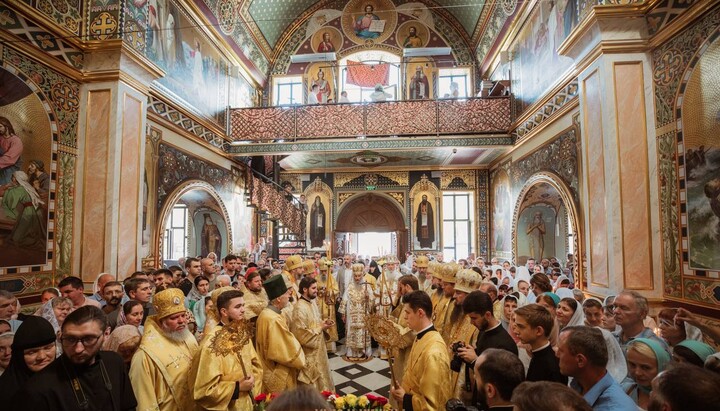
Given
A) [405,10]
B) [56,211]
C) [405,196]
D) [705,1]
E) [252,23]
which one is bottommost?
[56,211]

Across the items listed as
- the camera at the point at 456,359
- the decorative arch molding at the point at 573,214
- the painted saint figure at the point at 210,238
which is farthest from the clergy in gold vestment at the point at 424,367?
the painted saint figure at the point at 210,238

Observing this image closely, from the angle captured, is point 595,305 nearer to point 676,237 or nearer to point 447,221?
point 676,237

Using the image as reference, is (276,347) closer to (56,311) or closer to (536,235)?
(56,311)

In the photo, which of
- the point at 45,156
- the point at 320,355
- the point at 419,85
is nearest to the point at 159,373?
the point at 320,355

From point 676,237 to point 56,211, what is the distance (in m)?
8.83

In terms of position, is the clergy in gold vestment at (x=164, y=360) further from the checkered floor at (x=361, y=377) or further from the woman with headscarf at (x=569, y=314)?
the woman with headscarf at (x=569, y=314)

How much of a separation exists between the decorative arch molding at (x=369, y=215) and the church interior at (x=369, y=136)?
0.08 metres

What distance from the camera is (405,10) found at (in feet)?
48.2

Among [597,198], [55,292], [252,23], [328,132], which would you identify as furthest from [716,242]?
[252,23]

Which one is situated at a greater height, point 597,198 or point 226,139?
point 226,139

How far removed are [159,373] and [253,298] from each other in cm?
171

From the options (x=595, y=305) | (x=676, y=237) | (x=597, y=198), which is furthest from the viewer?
(x=597, y=198)

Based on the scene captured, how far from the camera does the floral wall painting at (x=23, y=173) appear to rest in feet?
16.2

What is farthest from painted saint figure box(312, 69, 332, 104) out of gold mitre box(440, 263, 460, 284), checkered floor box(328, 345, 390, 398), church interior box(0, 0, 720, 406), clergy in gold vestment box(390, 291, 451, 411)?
clergy in gold vestment box(390, 291, 451, 411)
